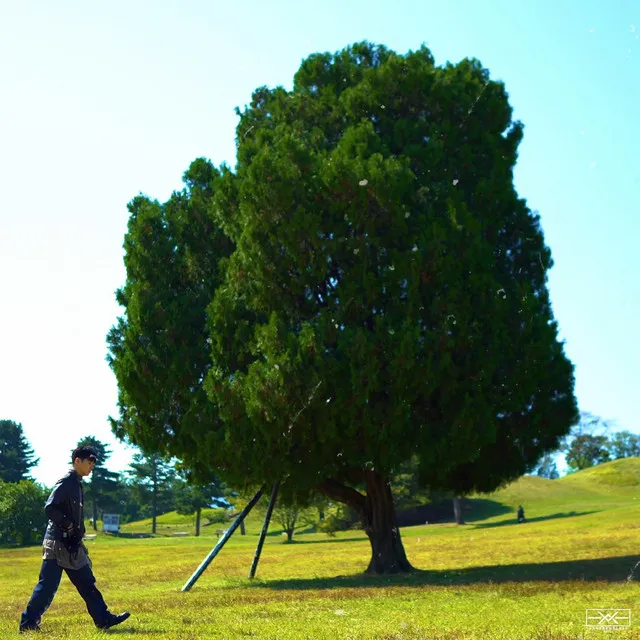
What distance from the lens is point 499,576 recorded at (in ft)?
68.1

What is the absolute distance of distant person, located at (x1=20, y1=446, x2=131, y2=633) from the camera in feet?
34.7

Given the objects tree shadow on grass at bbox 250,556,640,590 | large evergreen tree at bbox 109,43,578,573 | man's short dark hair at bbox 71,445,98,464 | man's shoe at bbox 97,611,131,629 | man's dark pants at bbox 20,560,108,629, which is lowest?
tree shadow on grass at bbox 250,556,640,590

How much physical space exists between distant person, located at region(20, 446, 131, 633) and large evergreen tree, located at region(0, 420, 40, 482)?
130m

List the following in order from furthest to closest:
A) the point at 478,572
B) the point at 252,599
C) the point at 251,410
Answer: the point at 478,572 < the point at 251,410 < the point at 252,599

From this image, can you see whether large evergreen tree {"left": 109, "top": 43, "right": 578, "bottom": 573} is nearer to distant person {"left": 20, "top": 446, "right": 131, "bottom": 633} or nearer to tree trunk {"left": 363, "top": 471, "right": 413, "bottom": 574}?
tree trunk {"left": 363, "top": 471, "right": 413, "bottom": 574}

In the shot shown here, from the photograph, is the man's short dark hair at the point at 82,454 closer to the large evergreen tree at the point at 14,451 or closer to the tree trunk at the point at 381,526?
the tree trunk at the point at 381,526

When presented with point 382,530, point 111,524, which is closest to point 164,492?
point 111,524

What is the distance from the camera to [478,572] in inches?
901

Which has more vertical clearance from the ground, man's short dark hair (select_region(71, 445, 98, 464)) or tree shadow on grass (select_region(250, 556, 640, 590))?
man's short dark hair (select_region(71, 445, 98, 464))

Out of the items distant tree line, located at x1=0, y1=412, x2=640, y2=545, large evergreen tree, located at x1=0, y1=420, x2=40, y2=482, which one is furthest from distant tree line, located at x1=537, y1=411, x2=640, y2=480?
large evergreen tree, located at x1=0, y1=420, x2=40, y2=482

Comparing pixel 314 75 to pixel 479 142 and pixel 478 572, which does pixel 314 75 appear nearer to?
pixel 479 142

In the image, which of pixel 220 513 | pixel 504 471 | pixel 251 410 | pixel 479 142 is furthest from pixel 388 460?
pixel 220 513

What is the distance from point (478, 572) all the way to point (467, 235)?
30.9 feet

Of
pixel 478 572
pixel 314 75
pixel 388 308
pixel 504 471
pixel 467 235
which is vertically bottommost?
pixel 478 572
